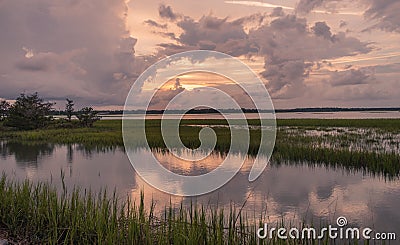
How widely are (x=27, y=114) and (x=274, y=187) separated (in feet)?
110

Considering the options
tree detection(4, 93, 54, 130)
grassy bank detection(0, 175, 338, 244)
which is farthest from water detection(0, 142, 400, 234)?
tree detection(4, 93, 54, 130)

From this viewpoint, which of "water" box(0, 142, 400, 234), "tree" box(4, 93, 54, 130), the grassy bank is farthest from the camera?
"tree" box(4, 93, 54, 130)

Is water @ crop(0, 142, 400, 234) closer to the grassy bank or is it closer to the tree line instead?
the grassy bank

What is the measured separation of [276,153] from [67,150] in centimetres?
1320

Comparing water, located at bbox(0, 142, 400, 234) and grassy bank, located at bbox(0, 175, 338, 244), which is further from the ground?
grassy bank, located at bbox(0, 175, 338, 244)

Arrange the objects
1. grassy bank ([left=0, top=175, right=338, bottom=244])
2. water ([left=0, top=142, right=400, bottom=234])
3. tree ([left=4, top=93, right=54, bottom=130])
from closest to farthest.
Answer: grassy bank ([left=0, top=175, right=338, bottom=244]) < water ([left=0, top=142, right=400, bottom=234]) < tree ([left=4, top=93, right=54, bottom=130])

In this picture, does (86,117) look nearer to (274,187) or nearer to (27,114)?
(27,114)

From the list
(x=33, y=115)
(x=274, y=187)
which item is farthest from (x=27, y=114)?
(x=274, y=187)

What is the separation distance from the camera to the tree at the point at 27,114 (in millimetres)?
35875

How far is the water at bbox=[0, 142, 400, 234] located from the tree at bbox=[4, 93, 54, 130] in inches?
791

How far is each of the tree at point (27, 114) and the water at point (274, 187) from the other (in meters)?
20.1

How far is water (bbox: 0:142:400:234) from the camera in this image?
8.02 meters

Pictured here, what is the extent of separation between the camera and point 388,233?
659 centimetres

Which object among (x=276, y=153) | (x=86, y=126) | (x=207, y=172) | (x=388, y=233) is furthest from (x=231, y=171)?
(x=86, y=126)
